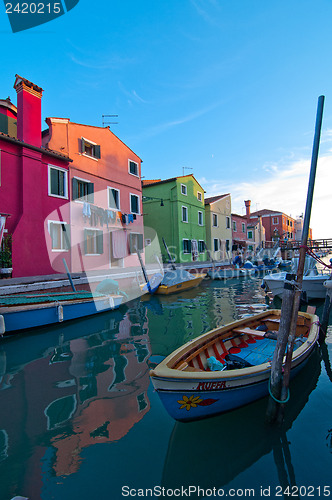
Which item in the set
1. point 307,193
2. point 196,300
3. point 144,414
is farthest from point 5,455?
point 196,300

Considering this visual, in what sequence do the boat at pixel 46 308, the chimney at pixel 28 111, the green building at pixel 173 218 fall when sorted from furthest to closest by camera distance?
the green building at pixel 173 218, the chimney at pixel 28 111, the boat at pixel 46 308

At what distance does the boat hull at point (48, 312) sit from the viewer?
8.20m

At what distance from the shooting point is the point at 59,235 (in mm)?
15336

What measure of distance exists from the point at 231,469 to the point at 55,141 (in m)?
17.0

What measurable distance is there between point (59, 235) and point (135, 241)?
7.05 m

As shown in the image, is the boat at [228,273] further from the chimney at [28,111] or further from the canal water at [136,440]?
the canal water at [136,440]

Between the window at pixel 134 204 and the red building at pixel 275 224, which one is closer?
the window at pixel 134 204

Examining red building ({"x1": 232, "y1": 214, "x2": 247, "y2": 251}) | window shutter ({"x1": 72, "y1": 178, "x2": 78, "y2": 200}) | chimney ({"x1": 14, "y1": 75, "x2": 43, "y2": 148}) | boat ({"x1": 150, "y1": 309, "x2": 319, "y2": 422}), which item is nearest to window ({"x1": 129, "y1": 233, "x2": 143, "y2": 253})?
window shutter ({"x1": 72, "y1": 178, "x2": 78, "y2": 200})

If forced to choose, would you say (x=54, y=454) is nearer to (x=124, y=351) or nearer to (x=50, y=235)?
(x=124, y=351)

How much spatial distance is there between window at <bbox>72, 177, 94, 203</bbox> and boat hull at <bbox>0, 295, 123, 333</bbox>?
815 centimetres

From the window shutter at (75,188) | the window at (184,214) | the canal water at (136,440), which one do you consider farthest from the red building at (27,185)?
the window at (184,214)

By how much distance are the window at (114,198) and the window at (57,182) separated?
150 inches

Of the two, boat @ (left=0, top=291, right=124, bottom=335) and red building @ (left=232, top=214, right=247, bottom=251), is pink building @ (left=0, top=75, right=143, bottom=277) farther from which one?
red building @ (left=232, top=214, right=247, bottom=251)

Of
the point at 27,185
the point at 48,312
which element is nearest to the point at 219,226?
the point at 27,185
